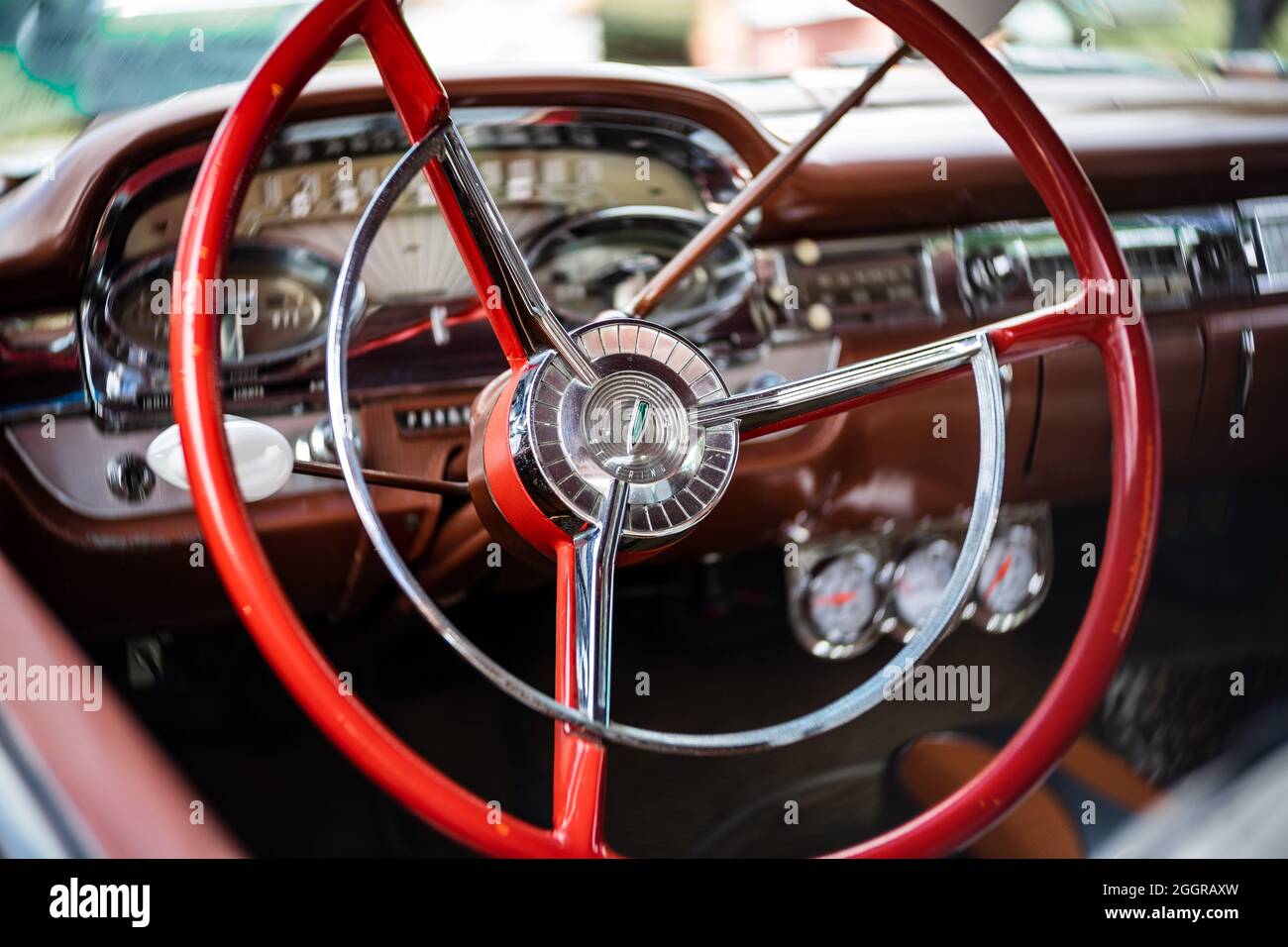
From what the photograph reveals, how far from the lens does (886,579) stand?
4.94 ft

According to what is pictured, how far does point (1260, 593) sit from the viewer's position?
181cm

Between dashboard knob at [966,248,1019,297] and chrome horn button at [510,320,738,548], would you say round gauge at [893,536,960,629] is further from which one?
chrome horn button at [510,320,738,548]

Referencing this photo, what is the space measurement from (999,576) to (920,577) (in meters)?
0.13

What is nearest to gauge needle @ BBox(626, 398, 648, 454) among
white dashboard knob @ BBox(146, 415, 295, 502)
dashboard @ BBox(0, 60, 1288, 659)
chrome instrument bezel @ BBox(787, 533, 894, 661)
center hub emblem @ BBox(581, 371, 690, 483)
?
center hub emblem @ BBox(581, 371, 690, 483)

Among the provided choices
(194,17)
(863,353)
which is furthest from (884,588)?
(194,17)

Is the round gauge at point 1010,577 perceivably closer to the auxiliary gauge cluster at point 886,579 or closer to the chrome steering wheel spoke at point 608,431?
the auxiliary gauge cluster at point 886,579

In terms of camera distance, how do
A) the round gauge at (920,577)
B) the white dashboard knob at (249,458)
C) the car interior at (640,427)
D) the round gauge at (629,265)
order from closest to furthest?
the car interior at (640,427), the white dashboard knob at (249,458), the round gauge at (629,265), the round gauge at (920,577)

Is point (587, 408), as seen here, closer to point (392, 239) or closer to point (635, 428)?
point (635, 428)

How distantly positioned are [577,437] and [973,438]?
839 mm

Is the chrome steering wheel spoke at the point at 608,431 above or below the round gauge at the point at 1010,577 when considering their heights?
above

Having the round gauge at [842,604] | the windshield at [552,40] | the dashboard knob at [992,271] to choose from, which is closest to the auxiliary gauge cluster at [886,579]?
the round gauge at [842,604]
